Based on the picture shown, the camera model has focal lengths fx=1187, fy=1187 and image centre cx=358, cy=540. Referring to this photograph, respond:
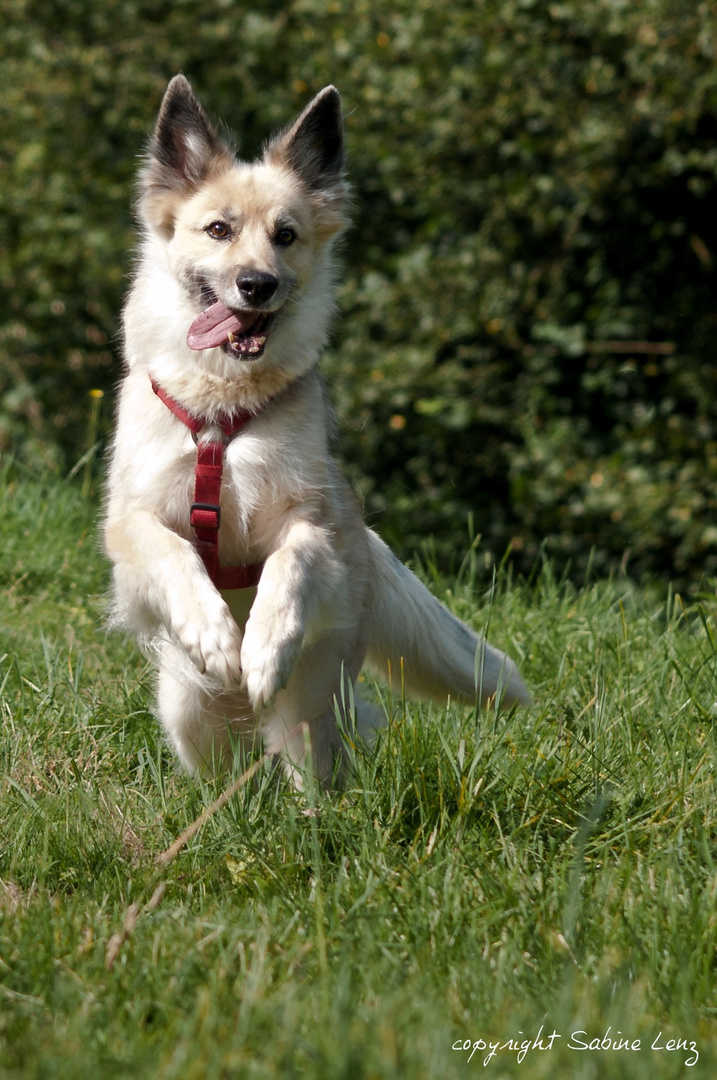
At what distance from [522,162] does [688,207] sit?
112cm

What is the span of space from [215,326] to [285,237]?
0.43 m

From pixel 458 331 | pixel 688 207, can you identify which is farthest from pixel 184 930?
pixel 688 207

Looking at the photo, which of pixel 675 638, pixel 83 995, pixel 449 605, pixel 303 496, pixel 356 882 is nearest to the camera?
pixel 83 995

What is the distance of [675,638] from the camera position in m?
4.09

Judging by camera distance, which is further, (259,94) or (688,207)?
(259,94)

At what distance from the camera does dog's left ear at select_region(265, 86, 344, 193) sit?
145 inches

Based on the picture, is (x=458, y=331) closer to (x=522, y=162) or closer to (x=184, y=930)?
(x=522, y=162)

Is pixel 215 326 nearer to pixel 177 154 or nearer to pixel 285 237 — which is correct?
pixel 285 237

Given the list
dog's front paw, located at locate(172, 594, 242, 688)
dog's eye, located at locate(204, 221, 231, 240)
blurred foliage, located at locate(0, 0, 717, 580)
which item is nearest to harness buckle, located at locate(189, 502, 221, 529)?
dog's front paw, located at locate(172, 594, 242, 688)

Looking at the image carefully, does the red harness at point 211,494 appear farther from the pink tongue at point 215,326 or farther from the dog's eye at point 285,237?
the dog's eye at point 285,237

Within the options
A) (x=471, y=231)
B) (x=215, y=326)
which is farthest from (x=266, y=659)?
(x=471, y=231)

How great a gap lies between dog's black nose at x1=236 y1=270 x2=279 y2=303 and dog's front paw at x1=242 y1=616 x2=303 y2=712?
93 cm

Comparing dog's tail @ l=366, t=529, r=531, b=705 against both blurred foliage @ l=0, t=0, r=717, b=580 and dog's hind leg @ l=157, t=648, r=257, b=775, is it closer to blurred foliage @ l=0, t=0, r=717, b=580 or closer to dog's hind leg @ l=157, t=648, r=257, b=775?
dog's hind leg @ l=157, t=648, r=257, b=775

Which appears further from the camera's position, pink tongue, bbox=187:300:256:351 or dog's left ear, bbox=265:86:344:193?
dog's left ear, bbox=265:86:344:193
